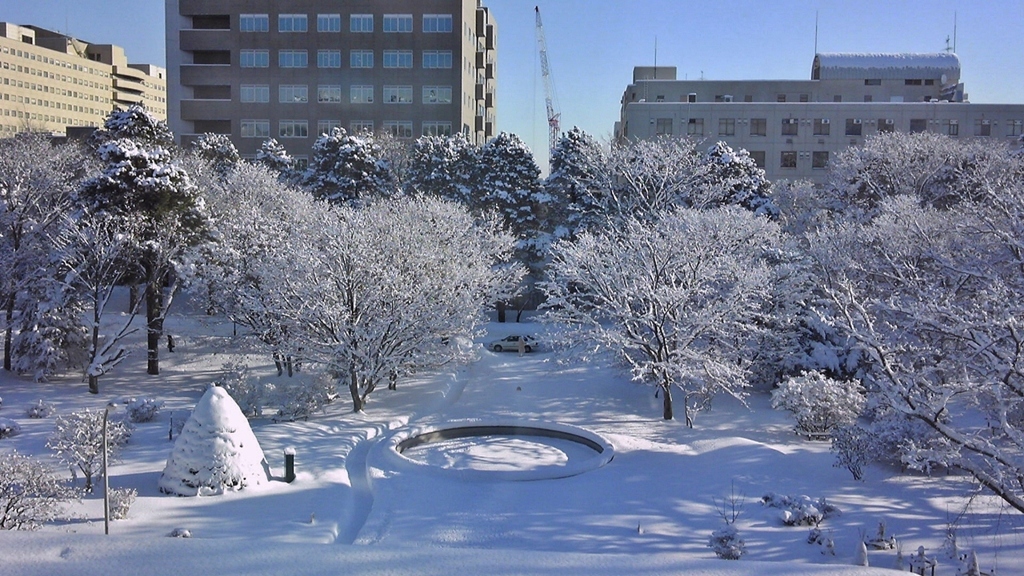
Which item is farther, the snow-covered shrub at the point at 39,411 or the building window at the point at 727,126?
the building window at the point at 727,126

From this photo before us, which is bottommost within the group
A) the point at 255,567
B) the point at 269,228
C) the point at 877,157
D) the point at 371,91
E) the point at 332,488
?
the point at 332,488

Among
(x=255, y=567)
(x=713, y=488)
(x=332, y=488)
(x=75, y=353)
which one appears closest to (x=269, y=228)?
(x=75, y=353)

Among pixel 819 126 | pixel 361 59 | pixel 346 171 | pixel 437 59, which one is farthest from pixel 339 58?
pixel 819 126

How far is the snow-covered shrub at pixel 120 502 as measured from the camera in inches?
511

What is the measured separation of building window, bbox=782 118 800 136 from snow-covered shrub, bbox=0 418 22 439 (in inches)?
2025

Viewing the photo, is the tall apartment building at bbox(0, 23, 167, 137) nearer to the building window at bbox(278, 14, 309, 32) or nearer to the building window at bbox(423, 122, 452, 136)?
the building window at bbox(278, 14, 309, 32)

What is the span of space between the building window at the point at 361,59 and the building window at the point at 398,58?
120 centimetres

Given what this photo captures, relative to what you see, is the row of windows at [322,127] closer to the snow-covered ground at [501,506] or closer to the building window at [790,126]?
the building window at [790,126]

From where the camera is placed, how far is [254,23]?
6153cm

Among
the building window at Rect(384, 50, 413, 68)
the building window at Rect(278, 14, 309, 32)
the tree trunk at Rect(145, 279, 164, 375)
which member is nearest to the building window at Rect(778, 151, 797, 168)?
the building window at Rect(384, 50, 413, 68)

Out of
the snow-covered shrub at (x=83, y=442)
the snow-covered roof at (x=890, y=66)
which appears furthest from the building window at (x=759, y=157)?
the snow-covered shrub at (x=83, y=442)

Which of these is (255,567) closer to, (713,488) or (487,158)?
(713,488)

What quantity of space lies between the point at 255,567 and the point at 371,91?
57.9 meters

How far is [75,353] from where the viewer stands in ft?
89.4
